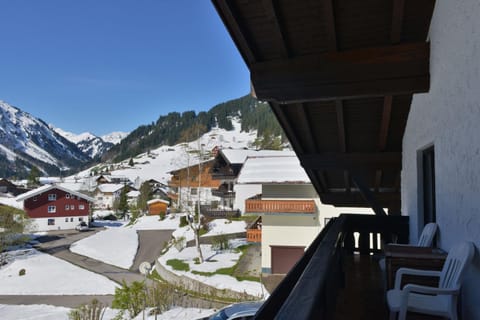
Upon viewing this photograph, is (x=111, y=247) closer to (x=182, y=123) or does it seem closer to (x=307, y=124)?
(x=307, y=124)

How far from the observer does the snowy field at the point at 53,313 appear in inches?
418

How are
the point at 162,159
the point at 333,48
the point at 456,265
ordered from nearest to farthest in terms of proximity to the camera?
the point at 456,265, the point at 333,48, the point at 162,159

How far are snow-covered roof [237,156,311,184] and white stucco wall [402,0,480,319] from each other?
12.0 meters

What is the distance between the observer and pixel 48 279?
1805cm

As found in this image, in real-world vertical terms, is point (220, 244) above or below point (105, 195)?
below

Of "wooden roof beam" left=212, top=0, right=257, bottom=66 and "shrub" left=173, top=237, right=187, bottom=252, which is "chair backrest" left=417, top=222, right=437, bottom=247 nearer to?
"wooden roof beam" left=212, top=0, right=257, bottom=66

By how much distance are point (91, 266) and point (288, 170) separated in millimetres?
13142

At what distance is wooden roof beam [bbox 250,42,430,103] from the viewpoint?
11.2 ft

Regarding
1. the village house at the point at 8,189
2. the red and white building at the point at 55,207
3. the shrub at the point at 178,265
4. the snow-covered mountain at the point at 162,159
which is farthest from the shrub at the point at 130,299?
the snow-covered mountain at the point at 162,159

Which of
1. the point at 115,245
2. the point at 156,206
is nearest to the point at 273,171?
the point at 115,245

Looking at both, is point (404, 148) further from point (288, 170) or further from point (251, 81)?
point (288, 170)

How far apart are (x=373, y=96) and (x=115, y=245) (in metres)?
25.4

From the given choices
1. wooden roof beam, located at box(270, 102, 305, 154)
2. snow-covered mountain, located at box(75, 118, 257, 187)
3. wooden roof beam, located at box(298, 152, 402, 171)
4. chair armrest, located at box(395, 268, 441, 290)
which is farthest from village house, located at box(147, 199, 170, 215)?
chair armrest, located at box(395, 268, 441, 290)

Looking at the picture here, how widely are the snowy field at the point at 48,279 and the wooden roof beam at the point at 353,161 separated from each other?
42.5 ft
